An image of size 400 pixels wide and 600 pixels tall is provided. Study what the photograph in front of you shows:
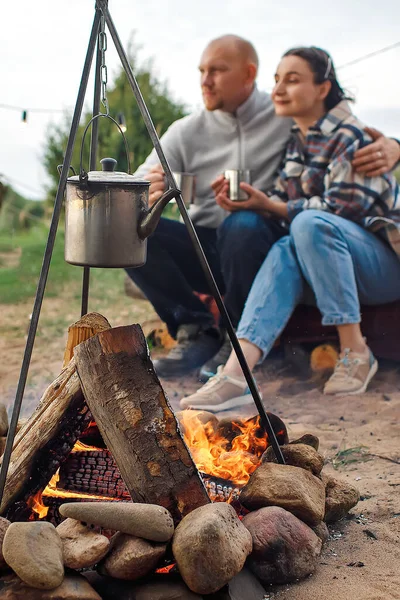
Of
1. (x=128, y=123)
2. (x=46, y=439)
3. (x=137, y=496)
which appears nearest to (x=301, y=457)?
(x=137, y=496)

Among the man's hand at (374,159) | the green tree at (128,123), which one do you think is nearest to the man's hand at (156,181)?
the man's hand at (374,159)

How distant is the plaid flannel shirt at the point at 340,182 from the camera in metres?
4.57

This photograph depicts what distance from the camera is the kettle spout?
2.44 meters

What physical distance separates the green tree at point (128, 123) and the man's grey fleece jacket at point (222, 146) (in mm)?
5118

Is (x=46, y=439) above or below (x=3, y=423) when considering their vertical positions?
above

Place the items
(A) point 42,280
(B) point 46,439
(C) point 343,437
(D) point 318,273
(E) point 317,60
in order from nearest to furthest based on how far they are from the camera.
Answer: (A) point 42,280
(B) point 46,439
(C) point 343,437
(D) point 318,273
(E) point 317,60

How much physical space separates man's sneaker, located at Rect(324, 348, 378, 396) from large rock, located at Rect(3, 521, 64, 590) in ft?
8.66

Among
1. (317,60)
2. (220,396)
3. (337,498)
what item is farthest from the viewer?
(317,60)

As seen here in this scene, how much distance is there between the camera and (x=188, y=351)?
17.2ft

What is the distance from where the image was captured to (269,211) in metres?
4.82

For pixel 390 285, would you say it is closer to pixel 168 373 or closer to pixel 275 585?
pixel 168 373

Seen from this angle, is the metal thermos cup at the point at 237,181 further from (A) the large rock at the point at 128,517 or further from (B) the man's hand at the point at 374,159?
(A) the large rock at the point at 128,517

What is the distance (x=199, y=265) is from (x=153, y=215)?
9.59ft

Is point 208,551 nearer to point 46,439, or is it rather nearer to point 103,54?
point 46,439
